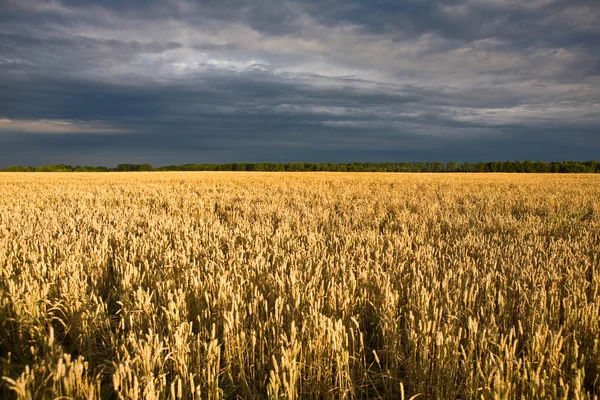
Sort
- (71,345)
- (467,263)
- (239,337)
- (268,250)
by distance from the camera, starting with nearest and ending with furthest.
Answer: (239,337)
(71,345)
(467,263)
(268,250)

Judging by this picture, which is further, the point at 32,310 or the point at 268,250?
the point at 268,250

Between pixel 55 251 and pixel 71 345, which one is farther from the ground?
pixel 55 251

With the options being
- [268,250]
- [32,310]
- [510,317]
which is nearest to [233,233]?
[268,250]

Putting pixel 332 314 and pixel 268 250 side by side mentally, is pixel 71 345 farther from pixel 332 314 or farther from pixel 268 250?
pixel 268 250

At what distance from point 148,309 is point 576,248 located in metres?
5.90

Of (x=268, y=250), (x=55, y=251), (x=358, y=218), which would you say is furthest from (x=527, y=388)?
(x=358, y=218)

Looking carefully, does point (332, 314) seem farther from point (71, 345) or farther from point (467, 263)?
point (467, 263)

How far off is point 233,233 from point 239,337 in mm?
4329

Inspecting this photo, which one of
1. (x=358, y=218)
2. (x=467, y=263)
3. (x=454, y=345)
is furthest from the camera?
(x=358, y=218)

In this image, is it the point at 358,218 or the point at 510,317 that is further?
the point at 358,218

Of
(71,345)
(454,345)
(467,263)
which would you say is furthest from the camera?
(467,263)

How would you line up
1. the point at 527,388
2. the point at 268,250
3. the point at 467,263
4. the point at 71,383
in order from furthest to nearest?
the point at 268,250 < the point at 467,263 < the point at 527,388 < the point at 71,383

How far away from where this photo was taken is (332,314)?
11.1ft

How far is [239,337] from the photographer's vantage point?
2.86 m
